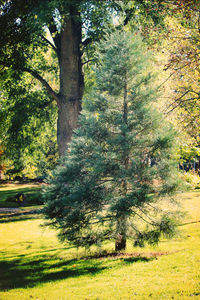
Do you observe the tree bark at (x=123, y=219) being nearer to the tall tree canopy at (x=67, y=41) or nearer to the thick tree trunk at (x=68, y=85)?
the tall tree canopy at (x=67, y=41)

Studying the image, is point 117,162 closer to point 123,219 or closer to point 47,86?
point 123,219

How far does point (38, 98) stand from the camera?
48.3ft

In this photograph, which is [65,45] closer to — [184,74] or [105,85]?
[184,74]

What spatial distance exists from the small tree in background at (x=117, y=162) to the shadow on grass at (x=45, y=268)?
570mm

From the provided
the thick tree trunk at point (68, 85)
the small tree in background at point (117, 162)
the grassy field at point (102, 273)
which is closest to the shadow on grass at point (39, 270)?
the grassy field at point (102, 273)

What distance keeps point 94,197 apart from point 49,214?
4.10 ft

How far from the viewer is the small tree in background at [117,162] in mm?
7367

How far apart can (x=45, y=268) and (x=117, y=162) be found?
10.5ft

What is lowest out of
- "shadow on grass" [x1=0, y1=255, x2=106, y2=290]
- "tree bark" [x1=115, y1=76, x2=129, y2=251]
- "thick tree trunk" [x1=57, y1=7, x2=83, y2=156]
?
"shadow on grass" [x1=0, y1=255, x2=106, y2=290]

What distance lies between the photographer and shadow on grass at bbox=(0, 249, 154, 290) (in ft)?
22.4

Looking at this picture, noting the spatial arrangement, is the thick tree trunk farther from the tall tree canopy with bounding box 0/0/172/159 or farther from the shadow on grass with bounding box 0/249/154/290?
the shadow on grass with bounding box 0/249/154/290

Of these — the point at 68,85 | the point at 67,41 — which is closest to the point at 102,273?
the point at 68,85

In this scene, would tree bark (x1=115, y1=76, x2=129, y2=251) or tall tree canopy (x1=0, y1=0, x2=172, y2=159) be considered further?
tall tree canopy (x1=0, y1=0, x2=172, y2=159)

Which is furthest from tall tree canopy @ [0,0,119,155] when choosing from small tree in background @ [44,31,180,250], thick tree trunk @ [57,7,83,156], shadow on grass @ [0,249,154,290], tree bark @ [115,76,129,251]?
shadow on grass @ [0,249,154,290]
